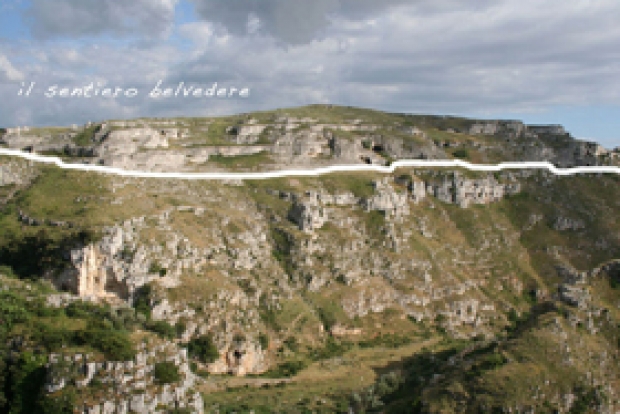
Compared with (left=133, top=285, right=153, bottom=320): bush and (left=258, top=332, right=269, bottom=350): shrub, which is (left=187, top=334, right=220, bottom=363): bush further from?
(left=258, top=332, right=269, bottom=350): shrub

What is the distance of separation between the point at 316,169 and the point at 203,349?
259ft

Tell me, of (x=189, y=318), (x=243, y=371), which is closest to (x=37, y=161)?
(x=189, y=318)

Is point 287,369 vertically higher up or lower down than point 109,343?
lower down

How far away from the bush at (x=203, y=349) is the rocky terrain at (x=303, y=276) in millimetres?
225

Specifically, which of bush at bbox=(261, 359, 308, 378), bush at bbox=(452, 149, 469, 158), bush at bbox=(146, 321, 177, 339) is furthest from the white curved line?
bush at bbox=(261, 359, 308, 378)

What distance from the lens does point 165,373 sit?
54.3m

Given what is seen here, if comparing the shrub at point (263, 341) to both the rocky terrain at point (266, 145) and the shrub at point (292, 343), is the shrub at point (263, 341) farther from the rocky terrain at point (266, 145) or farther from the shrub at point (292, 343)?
the rocky terrain at point (266, 145)

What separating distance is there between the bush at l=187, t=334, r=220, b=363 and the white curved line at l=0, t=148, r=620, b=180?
49.5m

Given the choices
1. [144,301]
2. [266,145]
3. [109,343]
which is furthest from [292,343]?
[266,145]

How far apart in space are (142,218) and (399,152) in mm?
100678

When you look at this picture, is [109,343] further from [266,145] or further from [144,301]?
[266,145]

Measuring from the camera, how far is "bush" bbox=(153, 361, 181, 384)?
54062 millimetres

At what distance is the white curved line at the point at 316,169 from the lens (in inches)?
4946

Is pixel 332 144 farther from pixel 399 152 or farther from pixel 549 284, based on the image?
pixel 549 284
